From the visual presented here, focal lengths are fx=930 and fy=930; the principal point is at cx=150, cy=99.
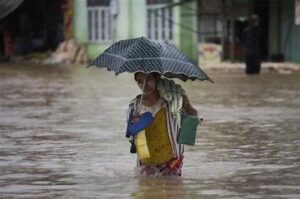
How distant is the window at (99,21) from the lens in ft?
130

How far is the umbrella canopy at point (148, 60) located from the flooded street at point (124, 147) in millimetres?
981

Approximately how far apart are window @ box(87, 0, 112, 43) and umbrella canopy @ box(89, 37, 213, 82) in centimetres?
3124

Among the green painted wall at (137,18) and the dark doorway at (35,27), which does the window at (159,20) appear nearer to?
the green painted wall at (137,18)

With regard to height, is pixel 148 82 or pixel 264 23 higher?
pixel 148 82

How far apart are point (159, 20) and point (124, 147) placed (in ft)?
89.0

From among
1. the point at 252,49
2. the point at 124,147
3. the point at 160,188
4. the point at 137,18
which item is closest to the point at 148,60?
the point at 160,188

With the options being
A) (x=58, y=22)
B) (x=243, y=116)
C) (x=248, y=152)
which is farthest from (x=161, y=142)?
(x=58, y=22)

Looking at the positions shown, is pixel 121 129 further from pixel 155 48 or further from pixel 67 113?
pixel 155 48

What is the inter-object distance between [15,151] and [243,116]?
16.5 feet

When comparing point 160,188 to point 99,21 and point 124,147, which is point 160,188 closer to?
point 124,147

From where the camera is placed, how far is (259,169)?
9.05 m

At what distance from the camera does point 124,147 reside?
431 inches

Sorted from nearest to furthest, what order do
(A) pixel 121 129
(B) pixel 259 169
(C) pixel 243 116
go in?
1. (B) pixel 259 169
2. (A) pixel 121 129
3. (C) pixel 243 116

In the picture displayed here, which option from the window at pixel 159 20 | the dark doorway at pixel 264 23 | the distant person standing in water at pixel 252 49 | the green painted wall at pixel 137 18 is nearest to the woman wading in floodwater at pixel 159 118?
the distant person standing in water at pixel 252 49
